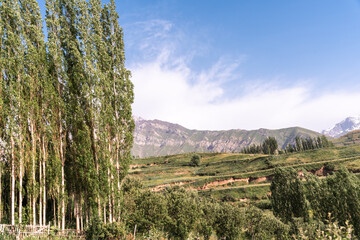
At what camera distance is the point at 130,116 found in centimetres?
2055

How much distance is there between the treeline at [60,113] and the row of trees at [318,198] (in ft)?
90.9

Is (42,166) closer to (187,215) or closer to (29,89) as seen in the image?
(29,89)

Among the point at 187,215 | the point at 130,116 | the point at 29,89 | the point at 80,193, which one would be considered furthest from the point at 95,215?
the point at 187,215

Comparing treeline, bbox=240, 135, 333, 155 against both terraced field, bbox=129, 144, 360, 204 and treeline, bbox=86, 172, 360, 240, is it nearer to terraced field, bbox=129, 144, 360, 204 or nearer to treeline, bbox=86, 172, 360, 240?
terraced field, bbox=129, 144, 360, 204

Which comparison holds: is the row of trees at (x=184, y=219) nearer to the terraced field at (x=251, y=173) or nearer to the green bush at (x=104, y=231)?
the green bush at (x=104, y=231)

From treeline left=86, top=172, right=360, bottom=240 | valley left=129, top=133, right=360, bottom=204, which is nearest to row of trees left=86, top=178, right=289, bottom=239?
treeline left=86, top=172, right=360, bottom=240

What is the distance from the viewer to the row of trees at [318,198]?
29.3m

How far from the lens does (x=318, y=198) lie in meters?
33.6

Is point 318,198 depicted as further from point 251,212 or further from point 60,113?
point 60,113

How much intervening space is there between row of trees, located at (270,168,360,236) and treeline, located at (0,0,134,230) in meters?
27.7

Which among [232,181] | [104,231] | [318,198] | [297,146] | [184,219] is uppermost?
[104,231]

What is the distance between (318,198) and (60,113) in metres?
39.9

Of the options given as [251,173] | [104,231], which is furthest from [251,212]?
[251,173]

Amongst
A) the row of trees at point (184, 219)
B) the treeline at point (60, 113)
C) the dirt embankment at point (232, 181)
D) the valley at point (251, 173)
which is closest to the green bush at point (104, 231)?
the treeline at point (60, 113)
